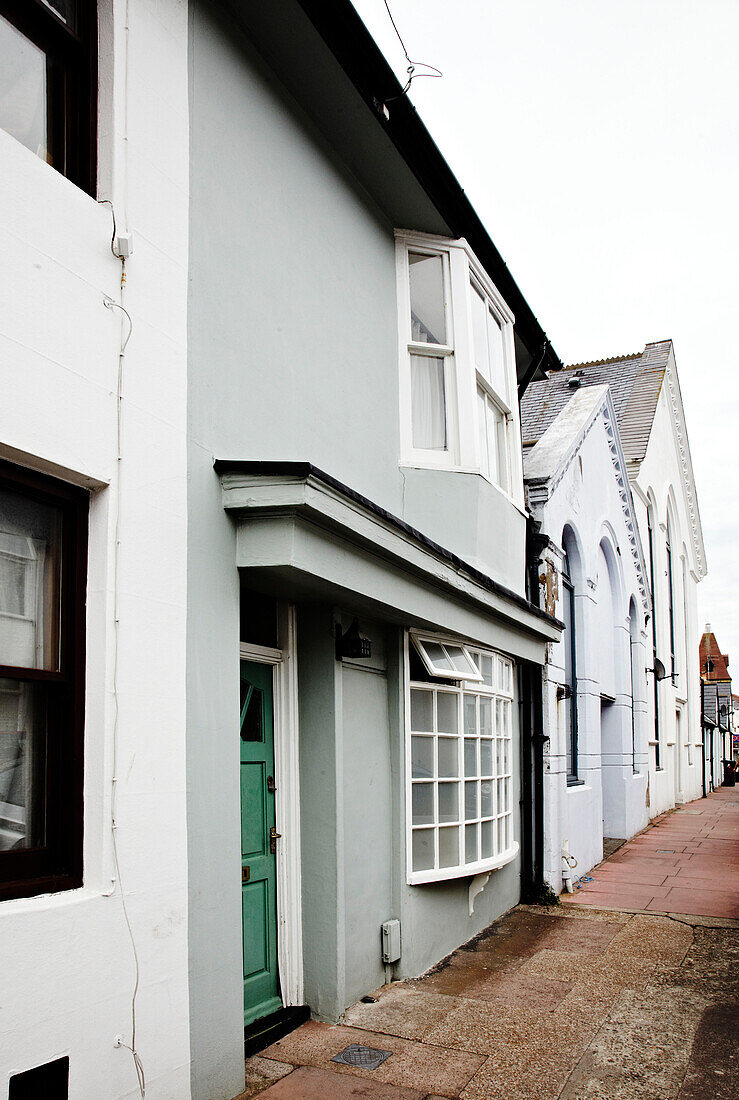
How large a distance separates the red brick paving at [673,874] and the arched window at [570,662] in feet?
4.93

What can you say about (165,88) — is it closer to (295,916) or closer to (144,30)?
(144,30)

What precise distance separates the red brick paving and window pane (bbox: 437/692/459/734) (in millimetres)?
3652

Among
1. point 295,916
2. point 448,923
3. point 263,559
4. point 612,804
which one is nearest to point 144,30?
point 263,559

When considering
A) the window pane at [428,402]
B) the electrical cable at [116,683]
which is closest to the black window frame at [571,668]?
the window pane at [428,402]

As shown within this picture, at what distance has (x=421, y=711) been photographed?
7.48 meters

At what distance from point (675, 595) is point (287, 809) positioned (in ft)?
74.7

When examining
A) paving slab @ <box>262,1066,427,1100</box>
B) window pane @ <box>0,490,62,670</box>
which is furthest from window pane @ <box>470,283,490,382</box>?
paving slab @ <box>262,1066,427,1100</box>

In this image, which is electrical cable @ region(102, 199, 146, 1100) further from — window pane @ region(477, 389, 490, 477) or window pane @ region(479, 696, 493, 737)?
window pane @ region(479, 696, 493, 737)

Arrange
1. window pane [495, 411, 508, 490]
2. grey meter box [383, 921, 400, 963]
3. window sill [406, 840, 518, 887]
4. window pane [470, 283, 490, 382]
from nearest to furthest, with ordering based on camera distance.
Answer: grey meter box [383, 921, 400, 963]
window sill [406, 840, 518, 887]
window pane [470, 283, 490, 382]
window pane [495, 411, 508, 490]

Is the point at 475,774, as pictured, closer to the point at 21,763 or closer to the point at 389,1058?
the point at 389,1058

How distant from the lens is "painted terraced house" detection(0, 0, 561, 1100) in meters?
3.82

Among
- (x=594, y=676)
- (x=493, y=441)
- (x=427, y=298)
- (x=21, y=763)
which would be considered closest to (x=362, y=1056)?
(x=21, y=763)

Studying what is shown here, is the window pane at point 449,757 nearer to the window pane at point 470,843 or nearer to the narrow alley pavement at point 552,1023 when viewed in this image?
the window pane at point 470,843

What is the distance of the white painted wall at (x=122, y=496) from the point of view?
3627 mm
